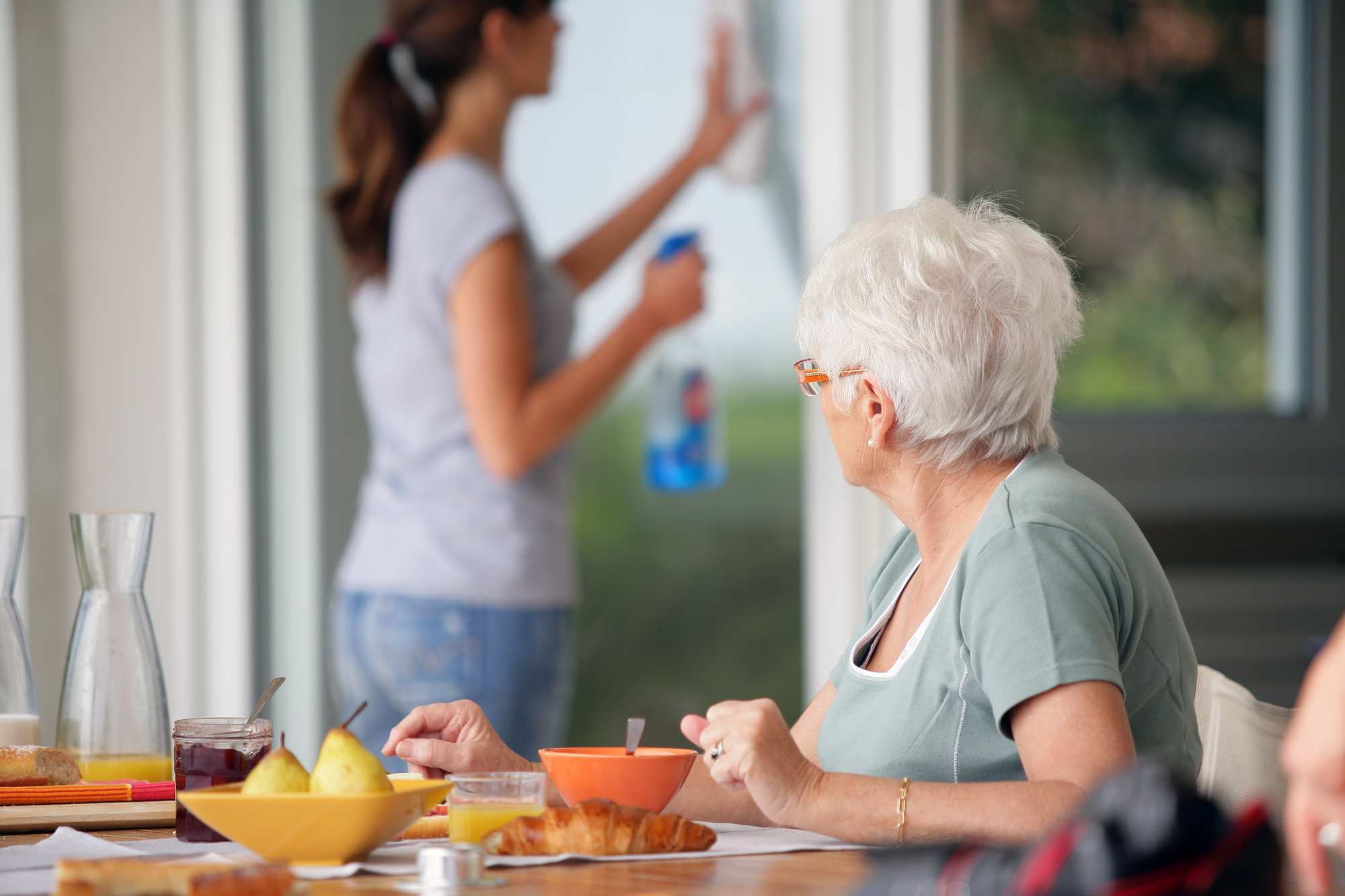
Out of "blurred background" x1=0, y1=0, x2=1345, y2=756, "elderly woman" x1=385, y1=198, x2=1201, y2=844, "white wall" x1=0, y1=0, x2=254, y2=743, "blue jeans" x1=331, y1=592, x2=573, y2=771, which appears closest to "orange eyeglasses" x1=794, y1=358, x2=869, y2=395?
"elderly woman" x1=385, y1=198, x2=1201, y2=844

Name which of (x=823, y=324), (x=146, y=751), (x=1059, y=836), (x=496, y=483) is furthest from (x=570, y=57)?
(x=1059, y=836)

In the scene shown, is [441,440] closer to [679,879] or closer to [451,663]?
[451,663]

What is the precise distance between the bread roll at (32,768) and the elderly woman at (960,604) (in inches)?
13.4

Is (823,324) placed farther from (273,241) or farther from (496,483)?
(273,241)

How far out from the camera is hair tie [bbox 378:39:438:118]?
2.94 meters

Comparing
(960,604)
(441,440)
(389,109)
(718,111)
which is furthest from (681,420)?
(960,604)

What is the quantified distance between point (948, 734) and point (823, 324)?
0.43 meters

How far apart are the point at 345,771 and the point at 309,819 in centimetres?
4

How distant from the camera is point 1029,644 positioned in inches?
43.1

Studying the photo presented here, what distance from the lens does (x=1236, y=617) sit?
11.0ft

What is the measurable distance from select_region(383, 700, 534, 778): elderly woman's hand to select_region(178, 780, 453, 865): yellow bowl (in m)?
0.27

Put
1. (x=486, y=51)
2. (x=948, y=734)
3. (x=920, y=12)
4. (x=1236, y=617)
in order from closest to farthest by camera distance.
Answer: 1. (x=948, y=734)
2. (x=920, y=12)
3. (x=486, y=51)
4. (x=1236, y=617)

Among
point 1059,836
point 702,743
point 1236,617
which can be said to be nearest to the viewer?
point 1059,836

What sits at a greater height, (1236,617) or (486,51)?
(486,51)
